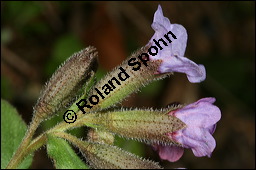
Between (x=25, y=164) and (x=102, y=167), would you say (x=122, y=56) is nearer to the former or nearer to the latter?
(x=25, y=164)

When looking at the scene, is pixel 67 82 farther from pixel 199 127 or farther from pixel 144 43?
pixel 144 43

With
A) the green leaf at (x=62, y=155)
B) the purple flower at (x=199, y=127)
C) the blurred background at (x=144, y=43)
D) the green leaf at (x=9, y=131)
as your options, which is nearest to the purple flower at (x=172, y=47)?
the purple flower at (x=199, y=127)

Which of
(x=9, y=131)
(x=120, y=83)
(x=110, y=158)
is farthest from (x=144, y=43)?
(x=110, y=158)

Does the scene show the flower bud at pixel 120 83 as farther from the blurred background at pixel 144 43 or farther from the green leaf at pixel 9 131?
the blurred background at pixel 144 43

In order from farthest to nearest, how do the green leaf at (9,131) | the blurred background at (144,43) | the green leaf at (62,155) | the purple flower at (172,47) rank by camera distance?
1. the blurred background at (144,43)
2. the green leaf at (9,131)
3. the green leaf at (62,155)
4. the purple flower at (172,47)

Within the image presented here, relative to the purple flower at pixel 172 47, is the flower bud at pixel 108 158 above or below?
below

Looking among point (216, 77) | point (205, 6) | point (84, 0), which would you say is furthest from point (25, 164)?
point (205, 6)

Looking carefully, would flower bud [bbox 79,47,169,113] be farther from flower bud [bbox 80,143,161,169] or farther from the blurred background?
the blurred background
